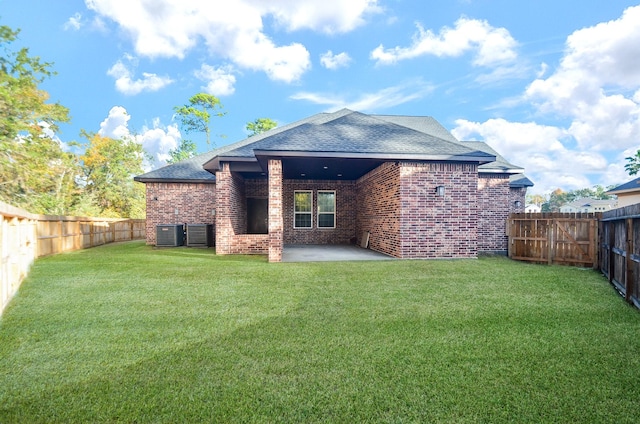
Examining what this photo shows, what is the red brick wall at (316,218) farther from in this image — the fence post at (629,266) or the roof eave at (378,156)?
the fence post at (629,266)

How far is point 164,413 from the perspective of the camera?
195 centimetres

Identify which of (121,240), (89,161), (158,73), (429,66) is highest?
(158,73)

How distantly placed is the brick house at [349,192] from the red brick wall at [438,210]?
30 mm

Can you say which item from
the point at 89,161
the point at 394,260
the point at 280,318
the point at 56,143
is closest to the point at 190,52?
the point at 89,161

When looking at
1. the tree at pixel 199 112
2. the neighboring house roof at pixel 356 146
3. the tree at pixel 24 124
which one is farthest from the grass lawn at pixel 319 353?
the tree at pixel 199 112

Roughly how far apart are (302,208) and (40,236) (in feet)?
29.8

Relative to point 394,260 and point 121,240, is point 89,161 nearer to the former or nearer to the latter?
point 121,240

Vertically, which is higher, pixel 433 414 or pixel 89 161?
pixel 89 161

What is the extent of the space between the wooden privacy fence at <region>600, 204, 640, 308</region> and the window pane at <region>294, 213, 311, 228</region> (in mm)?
9748

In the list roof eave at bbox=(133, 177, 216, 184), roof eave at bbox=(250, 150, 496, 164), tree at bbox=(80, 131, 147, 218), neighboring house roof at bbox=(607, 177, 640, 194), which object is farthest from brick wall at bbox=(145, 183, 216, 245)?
neighboring house roof at bbox=(607, 177, 640, 194)

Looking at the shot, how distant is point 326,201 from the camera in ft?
44.5

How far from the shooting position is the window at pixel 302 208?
1343cm

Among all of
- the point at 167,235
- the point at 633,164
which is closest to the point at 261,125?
the point at 167,235

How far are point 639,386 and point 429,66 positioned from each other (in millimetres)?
17819
